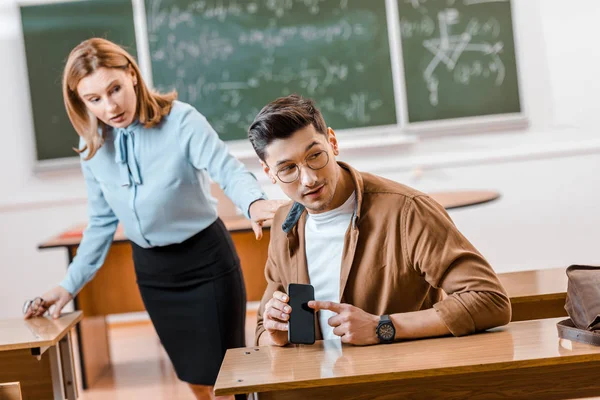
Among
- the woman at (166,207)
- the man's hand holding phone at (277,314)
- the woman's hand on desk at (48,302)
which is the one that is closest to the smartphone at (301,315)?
the man's hand holding phone at (277,314)

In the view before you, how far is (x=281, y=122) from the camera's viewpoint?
1723 millimetres

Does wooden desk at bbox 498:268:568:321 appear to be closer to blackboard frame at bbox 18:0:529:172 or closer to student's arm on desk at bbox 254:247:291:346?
student's arm on desk at bbox 254:247:291:346

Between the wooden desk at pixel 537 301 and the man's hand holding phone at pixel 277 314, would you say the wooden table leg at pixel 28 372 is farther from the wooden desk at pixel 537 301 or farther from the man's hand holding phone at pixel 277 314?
the wooden desk at pixel 537 301

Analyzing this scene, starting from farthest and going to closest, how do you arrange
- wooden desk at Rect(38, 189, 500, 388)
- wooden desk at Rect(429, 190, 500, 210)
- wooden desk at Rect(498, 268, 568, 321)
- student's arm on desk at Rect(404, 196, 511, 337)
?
wooden desk at Rect(38, 189, 500, 388), wooden desk at Rect(429, 190, 500, 210), wooden desk at Rect(498, 268, 568, 321), student's arm on desk at Rect(404, 196, 511, 337)

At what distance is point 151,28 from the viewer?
5211 millimetres

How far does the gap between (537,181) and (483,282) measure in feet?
12.6

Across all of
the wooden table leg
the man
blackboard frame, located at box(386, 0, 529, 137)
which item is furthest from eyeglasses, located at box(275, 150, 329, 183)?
blackboard frame, located at box(386, 0, 529, 137)

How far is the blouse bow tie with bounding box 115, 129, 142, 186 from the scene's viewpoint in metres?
2.49

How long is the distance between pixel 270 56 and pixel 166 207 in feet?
9.68

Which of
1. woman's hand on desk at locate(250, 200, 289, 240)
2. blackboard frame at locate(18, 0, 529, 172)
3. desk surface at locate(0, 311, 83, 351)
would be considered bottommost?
desk surface at locate(0, 311, 83, 351)

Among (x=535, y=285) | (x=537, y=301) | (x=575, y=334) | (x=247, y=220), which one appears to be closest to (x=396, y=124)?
(x=247, y=220)

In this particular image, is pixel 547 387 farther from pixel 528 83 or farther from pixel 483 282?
pixel 528 83

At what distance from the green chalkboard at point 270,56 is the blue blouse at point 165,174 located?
9.04 feet

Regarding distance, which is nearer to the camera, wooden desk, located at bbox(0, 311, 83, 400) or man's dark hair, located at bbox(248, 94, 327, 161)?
man's dark hair, located at bbox(248, 94, 327, 161)
